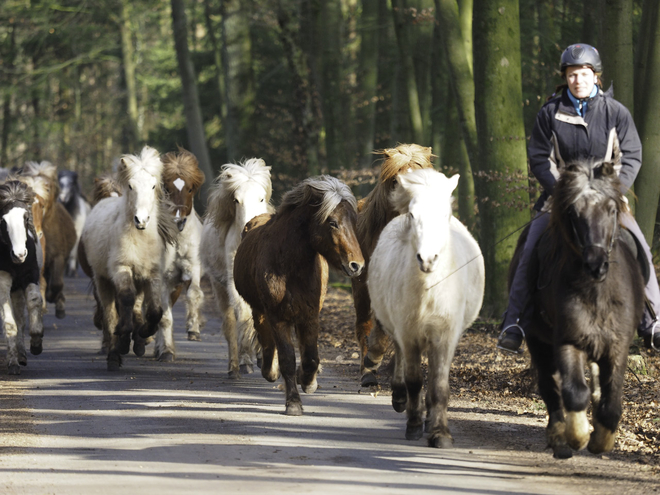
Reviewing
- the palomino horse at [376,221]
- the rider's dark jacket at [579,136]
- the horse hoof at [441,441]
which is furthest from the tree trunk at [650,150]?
the horse hoof at [441,441]

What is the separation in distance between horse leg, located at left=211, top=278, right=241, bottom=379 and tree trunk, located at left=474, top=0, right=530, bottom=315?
3.61m

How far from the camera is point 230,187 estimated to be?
11.2 meters

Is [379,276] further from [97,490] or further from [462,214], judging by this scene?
[462,214]

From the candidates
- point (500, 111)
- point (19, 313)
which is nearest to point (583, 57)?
point (500, 111)

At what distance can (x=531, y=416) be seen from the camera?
8570mm

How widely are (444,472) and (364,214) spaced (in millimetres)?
4338

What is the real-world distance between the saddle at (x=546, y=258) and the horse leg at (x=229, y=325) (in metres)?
4.96

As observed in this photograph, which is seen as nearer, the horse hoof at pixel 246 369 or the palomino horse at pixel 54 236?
the horse hoof at pixel 246 369

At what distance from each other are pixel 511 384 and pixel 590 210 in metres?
4.33

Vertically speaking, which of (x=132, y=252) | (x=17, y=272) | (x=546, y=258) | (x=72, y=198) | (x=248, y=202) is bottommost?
(x=17, y=272)

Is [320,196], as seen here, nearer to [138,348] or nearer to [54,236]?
[138,348]

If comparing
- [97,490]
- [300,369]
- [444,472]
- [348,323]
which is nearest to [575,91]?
[444,472]

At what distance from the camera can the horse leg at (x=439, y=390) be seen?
23.2 feet

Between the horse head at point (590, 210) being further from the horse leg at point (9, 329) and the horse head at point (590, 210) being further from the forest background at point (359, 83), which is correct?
the horse leg at point (9, 329)
